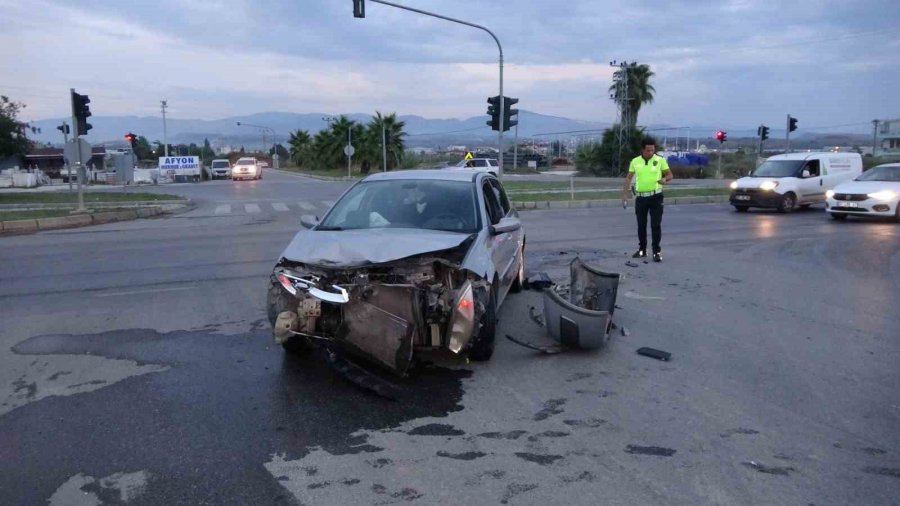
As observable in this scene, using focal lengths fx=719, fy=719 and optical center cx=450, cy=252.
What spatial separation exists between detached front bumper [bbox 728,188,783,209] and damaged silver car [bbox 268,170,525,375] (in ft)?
54.1

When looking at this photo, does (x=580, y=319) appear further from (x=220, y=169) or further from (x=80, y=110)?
(x=220, y=169)

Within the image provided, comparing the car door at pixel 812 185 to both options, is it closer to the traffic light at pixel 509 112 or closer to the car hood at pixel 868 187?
the car hood at pixel 868 187

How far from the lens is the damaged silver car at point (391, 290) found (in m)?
5.14

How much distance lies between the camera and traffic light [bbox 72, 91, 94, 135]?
62.5ft

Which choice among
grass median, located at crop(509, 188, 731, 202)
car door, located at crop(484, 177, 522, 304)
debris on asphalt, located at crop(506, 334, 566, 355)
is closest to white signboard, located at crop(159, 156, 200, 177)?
grass median, located at crop(509, 188, 731, 202)

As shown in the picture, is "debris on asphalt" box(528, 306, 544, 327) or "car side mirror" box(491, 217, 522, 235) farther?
"debris on asphalt" box(528, 306, 544, 327)

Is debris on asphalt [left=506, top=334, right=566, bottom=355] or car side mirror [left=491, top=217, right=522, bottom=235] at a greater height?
car side mirror [left=491, top=217, right=522, bottom=235]

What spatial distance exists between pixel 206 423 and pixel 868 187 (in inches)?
706

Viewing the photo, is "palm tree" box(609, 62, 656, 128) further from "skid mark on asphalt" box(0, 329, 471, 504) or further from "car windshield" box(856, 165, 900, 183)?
"skid mark on asphalt" box(0, 329, 471, 504)

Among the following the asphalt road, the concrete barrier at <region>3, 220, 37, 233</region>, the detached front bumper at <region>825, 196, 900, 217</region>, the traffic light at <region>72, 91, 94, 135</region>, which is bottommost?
the asphalt road

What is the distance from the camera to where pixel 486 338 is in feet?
19.0

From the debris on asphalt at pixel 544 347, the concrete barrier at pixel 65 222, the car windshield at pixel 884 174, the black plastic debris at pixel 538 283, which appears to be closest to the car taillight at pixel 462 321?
the debris on asphalt at pixel 544 347

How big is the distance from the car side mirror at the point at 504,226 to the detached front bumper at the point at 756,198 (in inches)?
617

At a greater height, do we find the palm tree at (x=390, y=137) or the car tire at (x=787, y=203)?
the palm tree at (x=390, y=137)
